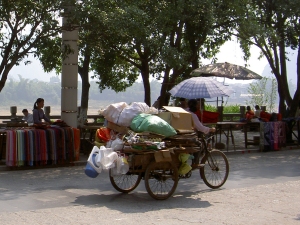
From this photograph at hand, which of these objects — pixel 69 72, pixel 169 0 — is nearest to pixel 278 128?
pixel 169 0

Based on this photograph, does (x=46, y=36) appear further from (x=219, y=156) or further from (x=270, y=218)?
(x=270, y=218)

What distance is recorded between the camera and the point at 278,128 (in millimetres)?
19031

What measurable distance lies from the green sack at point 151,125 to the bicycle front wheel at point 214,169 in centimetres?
121

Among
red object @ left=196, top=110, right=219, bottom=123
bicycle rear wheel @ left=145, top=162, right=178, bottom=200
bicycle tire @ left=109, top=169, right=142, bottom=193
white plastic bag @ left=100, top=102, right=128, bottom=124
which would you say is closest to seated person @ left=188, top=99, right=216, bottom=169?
bicycle rear wheel @ left=145, top=162, right=178, bottom=200

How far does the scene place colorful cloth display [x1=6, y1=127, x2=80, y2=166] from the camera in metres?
13.3

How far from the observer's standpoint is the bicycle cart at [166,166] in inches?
373

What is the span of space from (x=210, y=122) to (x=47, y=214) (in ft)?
31.5

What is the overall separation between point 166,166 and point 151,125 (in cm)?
79

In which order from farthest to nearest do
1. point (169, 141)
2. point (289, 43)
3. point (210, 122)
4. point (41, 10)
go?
point (289, 43) < point (210, 122) < point (41, 10) < point (169, 141)

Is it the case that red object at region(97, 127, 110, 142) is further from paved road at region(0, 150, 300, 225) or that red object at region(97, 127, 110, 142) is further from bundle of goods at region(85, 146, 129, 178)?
paved road at region(0, 150, 300, 225)

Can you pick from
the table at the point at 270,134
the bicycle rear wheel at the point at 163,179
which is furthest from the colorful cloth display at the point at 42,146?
the table at the point at 270,134

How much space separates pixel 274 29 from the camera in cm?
2042

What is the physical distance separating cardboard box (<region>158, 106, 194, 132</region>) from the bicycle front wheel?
0.69 meters

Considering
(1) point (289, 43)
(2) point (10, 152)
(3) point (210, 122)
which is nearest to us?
(2) point (10, 152)
